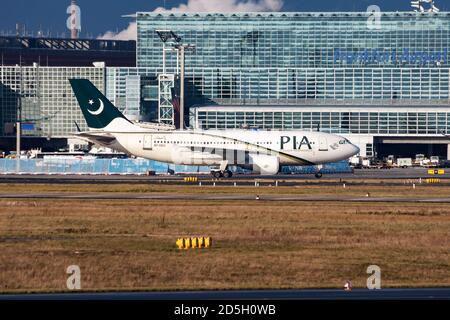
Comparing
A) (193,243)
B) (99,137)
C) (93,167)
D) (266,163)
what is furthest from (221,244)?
→ (93,167)

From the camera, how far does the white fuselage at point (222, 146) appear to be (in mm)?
127438

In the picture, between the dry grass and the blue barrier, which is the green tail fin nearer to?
the blue barrier

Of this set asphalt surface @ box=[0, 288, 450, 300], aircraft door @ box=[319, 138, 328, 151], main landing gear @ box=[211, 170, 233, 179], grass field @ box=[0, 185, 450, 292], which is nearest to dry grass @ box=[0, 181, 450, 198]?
grass field @ box=[0, 185, 450, 292]

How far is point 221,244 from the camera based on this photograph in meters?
52.3

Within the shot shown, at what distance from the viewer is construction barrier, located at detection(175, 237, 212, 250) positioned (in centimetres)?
5109

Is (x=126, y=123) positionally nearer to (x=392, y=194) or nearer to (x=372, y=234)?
(x=392, y=194)

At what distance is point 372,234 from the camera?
57188 mm

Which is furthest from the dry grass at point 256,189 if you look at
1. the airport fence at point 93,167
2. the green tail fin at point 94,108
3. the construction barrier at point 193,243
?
the construction barrier at point 193,243

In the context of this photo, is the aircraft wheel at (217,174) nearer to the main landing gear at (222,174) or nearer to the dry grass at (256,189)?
the main landing gear at (222,174)

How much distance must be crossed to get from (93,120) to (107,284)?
9211 cm

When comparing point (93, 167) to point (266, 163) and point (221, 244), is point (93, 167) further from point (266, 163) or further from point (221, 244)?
point (221, 244)

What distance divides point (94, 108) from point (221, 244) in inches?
3169

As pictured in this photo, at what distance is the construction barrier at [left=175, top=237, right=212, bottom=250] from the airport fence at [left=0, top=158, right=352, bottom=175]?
89482 mm
